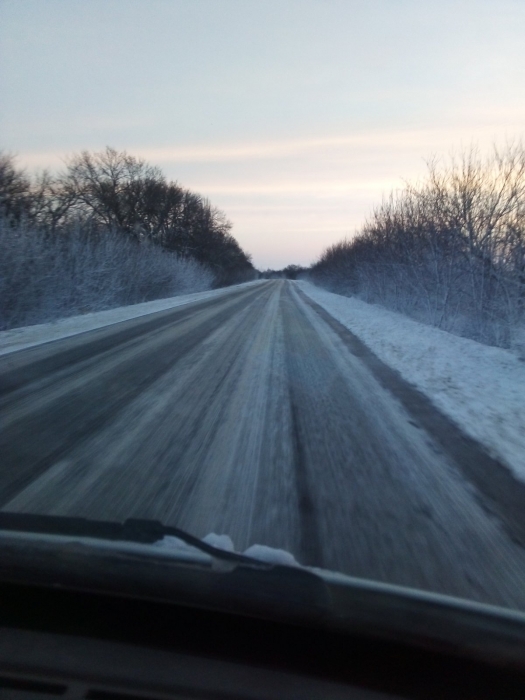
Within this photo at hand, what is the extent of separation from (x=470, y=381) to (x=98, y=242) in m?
23.0

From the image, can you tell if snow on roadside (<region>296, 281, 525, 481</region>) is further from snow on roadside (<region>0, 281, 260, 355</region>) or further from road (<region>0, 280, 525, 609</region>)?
snow on roadside (<region>0, 281, 260, 355</region>)

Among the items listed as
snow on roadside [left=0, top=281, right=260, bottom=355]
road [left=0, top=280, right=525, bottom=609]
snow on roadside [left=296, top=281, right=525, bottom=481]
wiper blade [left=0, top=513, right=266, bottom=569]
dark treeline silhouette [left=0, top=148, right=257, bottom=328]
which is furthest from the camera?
dark treeline silhouette [left=0, top=148, right=257, bottom=328]

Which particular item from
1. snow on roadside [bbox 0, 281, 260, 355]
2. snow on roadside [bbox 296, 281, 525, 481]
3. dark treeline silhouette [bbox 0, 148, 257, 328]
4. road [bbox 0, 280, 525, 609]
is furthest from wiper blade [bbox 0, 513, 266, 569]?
dark treeline silhouette [bbox 0, 148, 257, 328]

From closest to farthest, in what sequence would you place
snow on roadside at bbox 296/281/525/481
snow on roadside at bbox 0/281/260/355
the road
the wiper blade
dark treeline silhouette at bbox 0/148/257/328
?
1. the wiper blade
2. the road
3. snow on roadside at bbox 296/281/525/481
4. snow on roadside at bbox 0/281/260/355
5. dark treeline silhouette at bbox 0/148/257/328

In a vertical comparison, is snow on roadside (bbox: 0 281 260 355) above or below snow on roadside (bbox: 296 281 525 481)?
below

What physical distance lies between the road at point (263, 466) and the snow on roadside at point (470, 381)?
672 millimetres

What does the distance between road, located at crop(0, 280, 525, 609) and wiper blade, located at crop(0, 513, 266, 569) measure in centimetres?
114

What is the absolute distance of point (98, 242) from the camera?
30.3 m

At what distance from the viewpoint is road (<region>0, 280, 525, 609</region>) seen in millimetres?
4184

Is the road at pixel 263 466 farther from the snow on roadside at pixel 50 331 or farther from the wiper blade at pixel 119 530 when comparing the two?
the snow on roadside at pixel 50 331

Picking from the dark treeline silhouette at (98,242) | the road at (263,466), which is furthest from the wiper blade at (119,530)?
the dark treeline silhouette at (98,242)

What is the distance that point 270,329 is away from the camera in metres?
18.2

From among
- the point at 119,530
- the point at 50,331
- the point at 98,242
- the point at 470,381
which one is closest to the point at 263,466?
the point at 119,530

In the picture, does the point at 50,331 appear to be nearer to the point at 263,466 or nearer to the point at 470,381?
the point at 470,381
